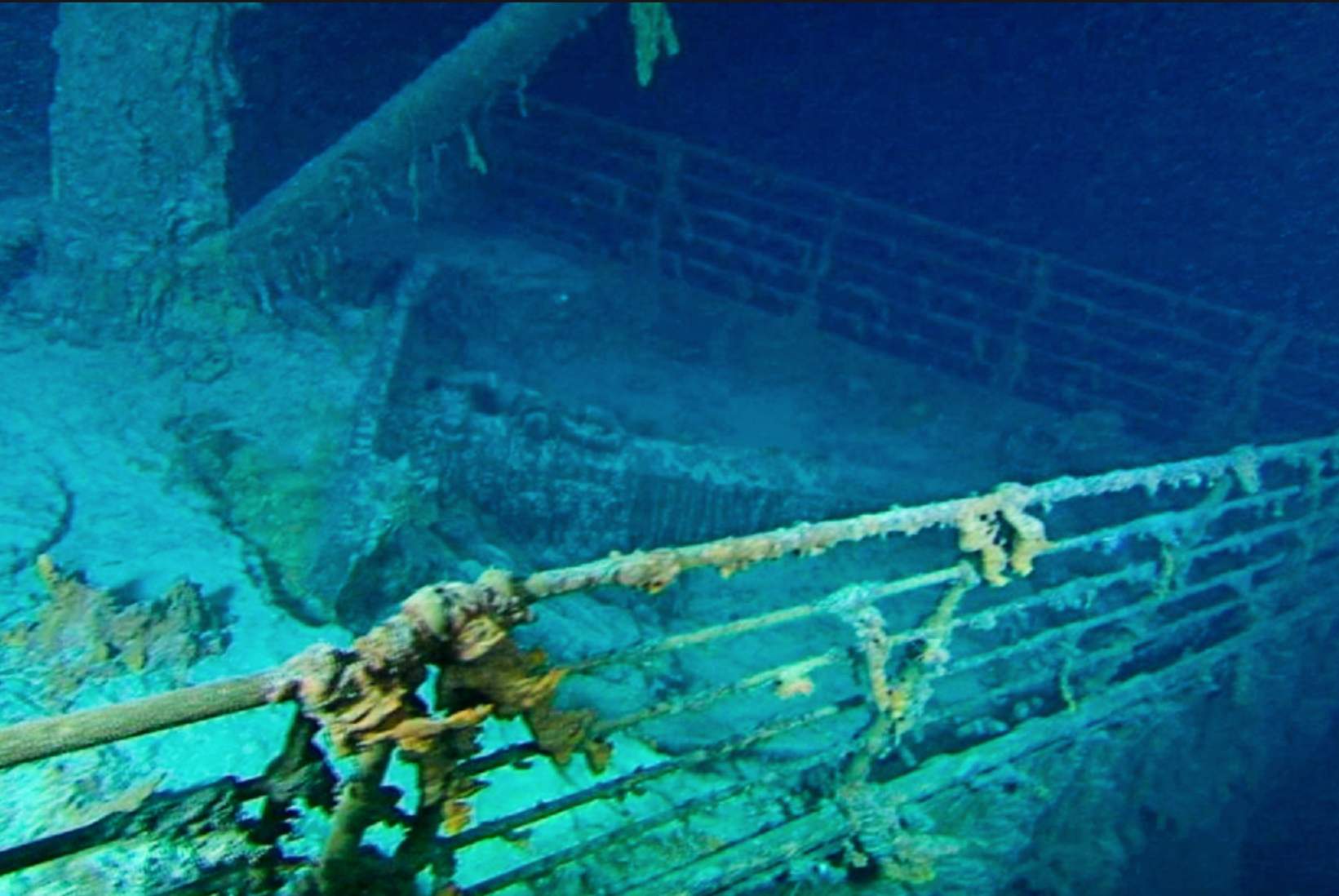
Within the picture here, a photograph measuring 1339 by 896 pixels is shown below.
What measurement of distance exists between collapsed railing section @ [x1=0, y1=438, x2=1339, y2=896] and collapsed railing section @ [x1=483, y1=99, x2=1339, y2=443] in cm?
295

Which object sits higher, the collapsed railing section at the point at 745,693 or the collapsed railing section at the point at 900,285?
the collapsed railing section at the point at 900,285

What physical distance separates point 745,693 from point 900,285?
38.8 feet

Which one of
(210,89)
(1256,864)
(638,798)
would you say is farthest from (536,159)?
(1256,864)

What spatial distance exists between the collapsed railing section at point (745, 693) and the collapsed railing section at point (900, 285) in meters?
2.95

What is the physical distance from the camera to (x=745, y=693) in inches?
124

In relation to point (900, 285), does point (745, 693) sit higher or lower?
lower

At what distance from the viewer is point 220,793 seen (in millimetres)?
1539

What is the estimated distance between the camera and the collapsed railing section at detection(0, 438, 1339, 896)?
1517mm

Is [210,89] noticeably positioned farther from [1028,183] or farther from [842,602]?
[1028,183]

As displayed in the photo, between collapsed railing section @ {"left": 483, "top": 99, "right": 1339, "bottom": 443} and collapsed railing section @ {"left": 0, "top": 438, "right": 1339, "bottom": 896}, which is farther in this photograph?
collapsed railing section @ {"left": 483, "top": 99, "right": 1339, "bottom": 443}

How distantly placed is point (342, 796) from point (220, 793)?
206 millimetres

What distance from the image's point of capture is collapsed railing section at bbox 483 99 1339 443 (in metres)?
8.62

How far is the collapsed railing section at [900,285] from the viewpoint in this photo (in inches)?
340

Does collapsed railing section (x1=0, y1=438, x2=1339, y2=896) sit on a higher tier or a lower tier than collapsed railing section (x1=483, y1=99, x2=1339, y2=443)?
lower
